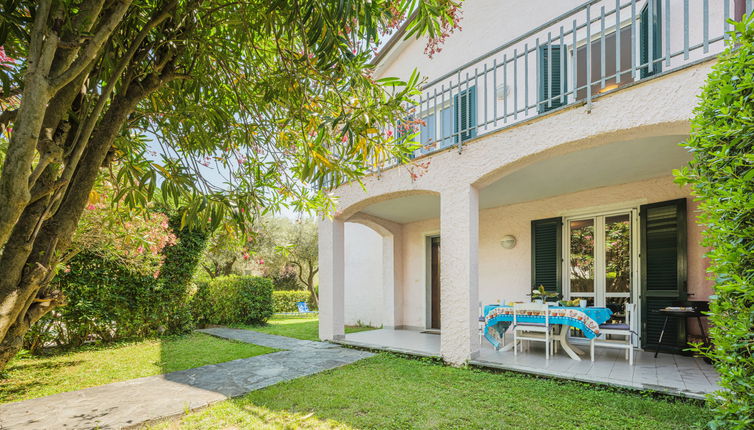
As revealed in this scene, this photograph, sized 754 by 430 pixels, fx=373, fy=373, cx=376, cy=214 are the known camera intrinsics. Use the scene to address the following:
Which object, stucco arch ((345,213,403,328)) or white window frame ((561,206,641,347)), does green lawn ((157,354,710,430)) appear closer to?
white window frame ((561,206,641,347))

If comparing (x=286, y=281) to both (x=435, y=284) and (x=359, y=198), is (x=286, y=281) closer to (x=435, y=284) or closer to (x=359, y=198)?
→ (x=435, y=284)

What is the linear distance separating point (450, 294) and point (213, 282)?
894 cm

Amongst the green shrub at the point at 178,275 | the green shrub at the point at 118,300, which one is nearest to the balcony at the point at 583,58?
the green shrub at the point at 118,300

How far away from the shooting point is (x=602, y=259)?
24.8 ft

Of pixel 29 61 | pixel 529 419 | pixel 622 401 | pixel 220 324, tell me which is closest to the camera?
pixel 29 61

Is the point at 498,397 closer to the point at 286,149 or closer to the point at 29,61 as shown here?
the point at 286,149

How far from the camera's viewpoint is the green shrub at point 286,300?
A: 18812 millimetres

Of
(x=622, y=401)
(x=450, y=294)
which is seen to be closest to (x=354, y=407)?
(x=450, y=294)

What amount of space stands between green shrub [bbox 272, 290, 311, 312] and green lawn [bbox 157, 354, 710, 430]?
46.0 ft

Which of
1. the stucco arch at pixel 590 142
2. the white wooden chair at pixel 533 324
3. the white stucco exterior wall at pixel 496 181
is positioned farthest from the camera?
the white wooden chair at pixel 533 324

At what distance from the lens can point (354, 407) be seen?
4371 millimetres

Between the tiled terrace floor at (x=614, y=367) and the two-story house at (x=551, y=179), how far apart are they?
0.19 m

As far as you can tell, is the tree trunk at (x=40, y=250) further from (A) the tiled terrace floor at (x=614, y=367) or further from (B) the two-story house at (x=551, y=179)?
(A) the tiled terrace floor at (x=614, y=367)

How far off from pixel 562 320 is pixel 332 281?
15.4 ft
